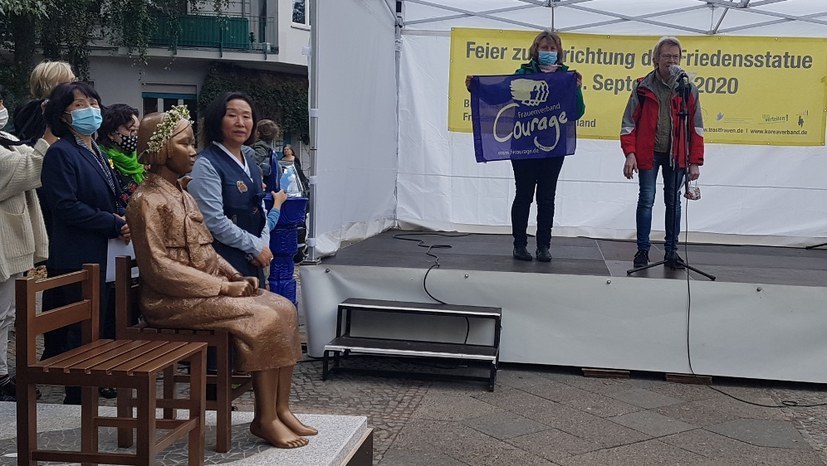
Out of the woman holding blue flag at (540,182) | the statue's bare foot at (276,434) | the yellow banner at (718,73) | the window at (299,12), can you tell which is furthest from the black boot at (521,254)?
the window at (299,12)

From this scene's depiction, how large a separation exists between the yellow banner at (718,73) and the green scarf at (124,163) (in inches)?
169

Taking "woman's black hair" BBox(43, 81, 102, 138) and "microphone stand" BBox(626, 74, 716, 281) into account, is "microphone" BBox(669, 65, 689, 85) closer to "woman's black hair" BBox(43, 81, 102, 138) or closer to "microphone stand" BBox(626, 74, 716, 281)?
"microphone stand" BBox(626, 74, 716, 281)

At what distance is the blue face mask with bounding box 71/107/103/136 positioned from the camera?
417cm

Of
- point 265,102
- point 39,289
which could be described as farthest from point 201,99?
point 39,289

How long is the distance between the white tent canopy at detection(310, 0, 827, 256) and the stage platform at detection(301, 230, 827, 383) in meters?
1.99

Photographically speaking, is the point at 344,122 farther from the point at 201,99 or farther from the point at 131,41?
the point at 201,99

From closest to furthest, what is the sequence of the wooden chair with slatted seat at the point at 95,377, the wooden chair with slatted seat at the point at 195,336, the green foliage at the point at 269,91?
1. the wooden chair with slatted seat at the point at 95,377
2. the wooden chair with slatted seat at the point at 195,336
3. the green foliage at the point at 269,91

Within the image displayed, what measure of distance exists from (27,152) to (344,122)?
8.41 feet

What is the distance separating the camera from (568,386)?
17.9 feet

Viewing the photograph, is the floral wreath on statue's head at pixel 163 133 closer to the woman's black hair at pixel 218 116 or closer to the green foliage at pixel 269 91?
the woman's black hair at pixel 218 116

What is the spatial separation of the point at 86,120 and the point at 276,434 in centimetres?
197

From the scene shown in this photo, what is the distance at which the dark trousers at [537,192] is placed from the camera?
651 centimetres

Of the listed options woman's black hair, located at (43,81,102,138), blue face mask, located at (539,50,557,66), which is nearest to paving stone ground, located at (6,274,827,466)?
woman's black hair, located at (43,81,102,138)

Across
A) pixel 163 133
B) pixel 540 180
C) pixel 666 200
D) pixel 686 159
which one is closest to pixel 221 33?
pixel 540 180
